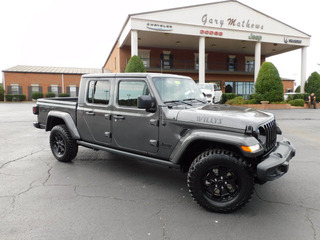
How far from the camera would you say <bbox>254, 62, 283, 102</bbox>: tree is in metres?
20.9

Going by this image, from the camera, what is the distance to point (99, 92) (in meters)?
4.66

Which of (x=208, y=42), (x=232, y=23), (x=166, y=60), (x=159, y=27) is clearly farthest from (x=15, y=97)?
(x=232, y=23)

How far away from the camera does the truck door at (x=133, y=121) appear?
3768mm

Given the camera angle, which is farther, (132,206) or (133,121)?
(133,121)

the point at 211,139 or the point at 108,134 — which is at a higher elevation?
the point at 211,139

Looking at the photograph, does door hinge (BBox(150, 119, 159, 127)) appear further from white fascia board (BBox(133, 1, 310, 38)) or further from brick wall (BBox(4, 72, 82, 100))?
brick wall (BBox(4, 72, 82, 100))

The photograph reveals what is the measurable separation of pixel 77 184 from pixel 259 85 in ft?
67.3

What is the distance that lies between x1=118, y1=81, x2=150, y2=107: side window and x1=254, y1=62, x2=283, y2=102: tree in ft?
63.9

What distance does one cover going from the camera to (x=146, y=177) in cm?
451

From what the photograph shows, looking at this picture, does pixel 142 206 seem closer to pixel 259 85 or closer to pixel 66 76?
Answer: pixel 259 85

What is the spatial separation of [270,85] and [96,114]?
1985 cm

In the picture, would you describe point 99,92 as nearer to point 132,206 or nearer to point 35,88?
point 132,206

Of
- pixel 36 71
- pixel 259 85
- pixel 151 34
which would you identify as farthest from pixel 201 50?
pixel 36 71

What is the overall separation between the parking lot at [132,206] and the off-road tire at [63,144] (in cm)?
19
